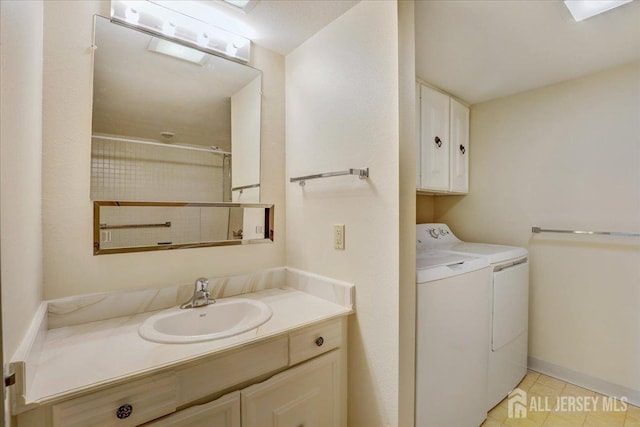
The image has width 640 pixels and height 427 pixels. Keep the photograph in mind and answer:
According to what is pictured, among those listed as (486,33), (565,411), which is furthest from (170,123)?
(565,411)

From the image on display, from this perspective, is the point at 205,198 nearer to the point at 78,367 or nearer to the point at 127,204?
the point at 127,204

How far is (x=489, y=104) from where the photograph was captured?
2.51m

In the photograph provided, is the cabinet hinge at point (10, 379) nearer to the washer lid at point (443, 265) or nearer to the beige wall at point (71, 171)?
the beige wall at point (71, 171)

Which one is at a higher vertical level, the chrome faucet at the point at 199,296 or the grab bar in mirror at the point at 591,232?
the grab bar in mirror at the point at 591,232

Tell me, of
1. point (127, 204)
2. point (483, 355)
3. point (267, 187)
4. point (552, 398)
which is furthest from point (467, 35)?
point (552, 398)

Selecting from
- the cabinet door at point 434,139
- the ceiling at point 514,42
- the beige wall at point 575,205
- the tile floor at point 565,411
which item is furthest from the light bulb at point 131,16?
the tile floor at point 565,411

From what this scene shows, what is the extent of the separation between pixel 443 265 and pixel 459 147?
1388 mm

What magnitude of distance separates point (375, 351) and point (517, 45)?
6.09ft

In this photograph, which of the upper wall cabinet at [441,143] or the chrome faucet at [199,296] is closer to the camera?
the chrome faucet at [199,296]

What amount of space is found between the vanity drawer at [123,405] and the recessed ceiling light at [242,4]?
5.10ft

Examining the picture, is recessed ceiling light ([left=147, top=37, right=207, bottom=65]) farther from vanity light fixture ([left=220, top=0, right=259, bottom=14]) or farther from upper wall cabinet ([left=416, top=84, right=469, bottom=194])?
upper wall cabinet ([left=416, top=84, right=469, bottom=194])

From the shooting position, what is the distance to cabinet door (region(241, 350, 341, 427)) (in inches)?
43.3

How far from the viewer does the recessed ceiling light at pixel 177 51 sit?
4.50 feet

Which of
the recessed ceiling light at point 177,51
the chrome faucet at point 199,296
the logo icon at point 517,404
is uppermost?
the recessed ceiling light at point 177,51
